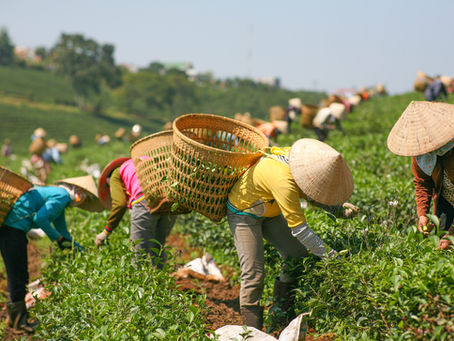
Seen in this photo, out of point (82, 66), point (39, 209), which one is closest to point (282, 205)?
point (39, 209)

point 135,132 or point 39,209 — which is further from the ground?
point 135,132

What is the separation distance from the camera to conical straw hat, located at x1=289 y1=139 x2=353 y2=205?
7.97 ft

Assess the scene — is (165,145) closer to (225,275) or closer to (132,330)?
(132,330)

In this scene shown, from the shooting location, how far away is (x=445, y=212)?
2969mm

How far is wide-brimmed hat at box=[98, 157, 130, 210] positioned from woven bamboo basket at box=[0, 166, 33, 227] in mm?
646

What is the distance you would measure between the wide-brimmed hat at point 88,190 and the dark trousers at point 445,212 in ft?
8.97

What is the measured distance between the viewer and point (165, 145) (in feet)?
10.5

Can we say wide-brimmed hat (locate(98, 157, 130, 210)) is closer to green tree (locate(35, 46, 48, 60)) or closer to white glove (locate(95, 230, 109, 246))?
white glove (locate(95, 230, 109, 246))

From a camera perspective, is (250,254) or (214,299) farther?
(214,299)

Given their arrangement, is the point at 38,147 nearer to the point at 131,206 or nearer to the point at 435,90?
the point at 131,206

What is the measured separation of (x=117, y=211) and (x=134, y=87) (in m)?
60.7

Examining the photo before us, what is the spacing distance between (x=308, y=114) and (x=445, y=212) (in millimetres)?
8747

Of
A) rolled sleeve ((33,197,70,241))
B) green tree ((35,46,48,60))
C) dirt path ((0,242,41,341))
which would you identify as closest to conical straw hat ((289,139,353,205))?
rolled sleeve ((33,197,70,241))

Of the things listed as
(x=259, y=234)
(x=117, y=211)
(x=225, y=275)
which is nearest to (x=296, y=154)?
(x=259, y=234)
